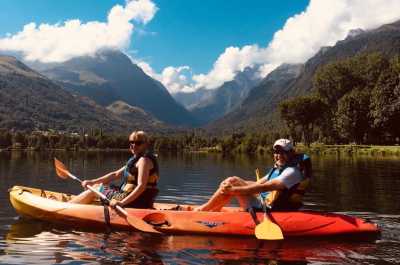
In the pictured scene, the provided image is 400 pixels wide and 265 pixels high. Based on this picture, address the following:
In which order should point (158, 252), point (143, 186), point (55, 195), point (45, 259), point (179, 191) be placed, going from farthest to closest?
1. point (179, 191)
2. point (55, 195)
3. point (143, 186)
4. point (158, 252)
5. point (45, 259)

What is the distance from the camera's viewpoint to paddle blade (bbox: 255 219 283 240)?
869 centimetres

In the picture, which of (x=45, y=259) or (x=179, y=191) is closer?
(x=45, y=259)

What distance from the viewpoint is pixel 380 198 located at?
1589cm

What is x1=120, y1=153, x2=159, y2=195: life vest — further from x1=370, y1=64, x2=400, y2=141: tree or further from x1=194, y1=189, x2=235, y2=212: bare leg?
x1=370, y1=64, x2=400, y2=141: tree

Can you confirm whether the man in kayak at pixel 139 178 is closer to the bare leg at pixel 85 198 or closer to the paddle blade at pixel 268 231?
the bare leg at pixel 85 198

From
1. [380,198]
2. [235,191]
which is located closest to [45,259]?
[235,191]

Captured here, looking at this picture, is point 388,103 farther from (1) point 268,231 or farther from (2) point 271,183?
(1) point 268,231

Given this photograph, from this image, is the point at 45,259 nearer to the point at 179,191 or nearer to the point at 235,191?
the point at 235,191

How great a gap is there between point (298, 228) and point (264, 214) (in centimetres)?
97

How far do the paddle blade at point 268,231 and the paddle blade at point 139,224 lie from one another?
261 centimetres

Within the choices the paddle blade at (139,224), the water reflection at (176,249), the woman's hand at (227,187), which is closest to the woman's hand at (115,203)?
the paddle blade at (139,224)

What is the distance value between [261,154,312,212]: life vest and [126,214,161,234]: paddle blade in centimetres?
309

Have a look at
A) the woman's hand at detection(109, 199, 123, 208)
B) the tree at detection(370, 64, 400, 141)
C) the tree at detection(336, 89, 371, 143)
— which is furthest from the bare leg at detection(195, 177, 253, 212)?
the tree at detection(336, 89, 371, 143)

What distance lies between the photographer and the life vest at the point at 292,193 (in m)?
9.05
